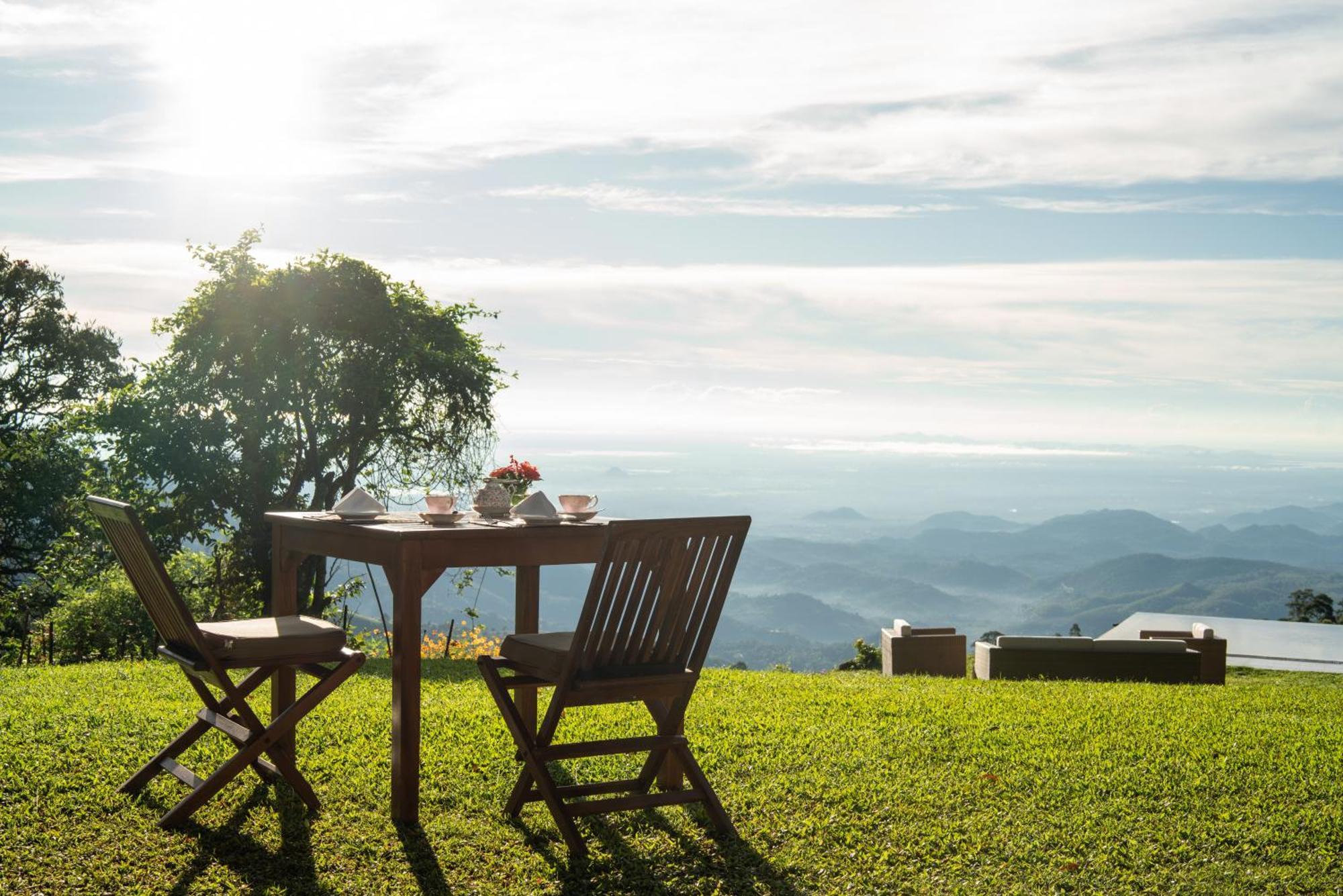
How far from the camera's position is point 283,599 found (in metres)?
4.82

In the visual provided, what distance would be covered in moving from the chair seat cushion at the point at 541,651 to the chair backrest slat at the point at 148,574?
108 cm

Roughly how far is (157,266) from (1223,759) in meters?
16.8

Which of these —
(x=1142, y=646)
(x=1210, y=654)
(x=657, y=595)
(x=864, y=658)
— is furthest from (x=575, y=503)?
(x=864, y=658)

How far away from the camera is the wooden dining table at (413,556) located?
385 centimetres

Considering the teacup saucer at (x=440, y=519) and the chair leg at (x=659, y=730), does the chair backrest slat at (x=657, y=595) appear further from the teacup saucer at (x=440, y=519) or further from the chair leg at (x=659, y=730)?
the teacup saucer at (x=440, y=519)

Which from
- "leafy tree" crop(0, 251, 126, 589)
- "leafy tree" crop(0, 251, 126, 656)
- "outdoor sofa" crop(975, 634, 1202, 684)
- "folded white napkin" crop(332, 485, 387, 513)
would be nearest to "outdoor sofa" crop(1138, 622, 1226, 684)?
"outdoor sofa" crop(975, 634, 1202, 684)

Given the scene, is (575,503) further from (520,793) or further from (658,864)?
(658,864)

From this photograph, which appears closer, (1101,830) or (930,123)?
(1101,830)

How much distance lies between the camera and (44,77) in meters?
9.79

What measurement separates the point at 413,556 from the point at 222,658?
2.64 feet

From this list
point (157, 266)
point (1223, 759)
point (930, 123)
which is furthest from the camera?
point (157, 266)

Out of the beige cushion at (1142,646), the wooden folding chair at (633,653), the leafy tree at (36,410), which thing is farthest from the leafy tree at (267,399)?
the wooden folding chair at (633,653)

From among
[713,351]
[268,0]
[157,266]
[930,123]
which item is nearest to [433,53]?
[268,0]

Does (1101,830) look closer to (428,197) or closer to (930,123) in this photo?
(930,123)
